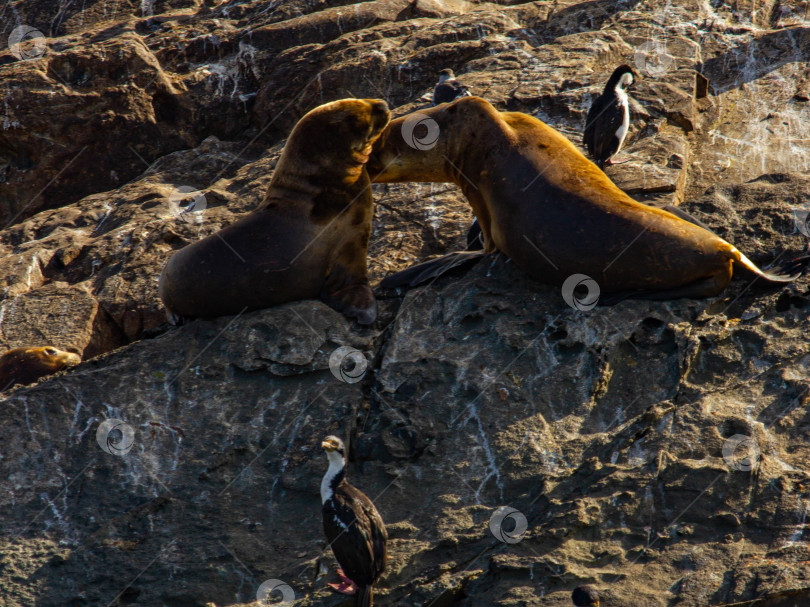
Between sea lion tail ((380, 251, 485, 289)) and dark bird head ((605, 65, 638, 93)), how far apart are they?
2627 mm

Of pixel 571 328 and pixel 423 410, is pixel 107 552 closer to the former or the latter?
pixel 423 410

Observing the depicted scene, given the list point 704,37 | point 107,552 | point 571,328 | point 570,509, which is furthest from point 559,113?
point 107,552

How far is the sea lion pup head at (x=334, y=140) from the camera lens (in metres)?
6.66

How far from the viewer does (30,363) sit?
727 centimetres

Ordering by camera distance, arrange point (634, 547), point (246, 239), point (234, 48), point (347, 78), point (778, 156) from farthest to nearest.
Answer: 1. point (234, 48)
2. point (347, 78)
3. point (778, 156)
4. point (246, 239)
5. point (634, 547)

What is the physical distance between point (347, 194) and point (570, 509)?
289 cm

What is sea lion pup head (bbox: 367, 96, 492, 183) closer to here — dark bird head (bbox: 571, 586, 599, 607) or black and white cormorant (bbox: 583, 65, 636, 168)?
black and white cormorant (bbox: 583, 65, 636, 168)

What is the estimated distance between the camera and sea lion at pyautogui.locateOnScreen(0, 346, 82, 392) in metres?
7.13

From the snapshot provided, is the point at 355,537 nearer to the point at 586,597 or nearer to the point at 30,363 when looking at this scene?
the point at 586,597

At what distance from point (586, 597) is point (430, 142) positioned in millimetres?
3626

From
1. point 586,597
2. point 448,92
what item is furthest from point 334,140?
point 586,597

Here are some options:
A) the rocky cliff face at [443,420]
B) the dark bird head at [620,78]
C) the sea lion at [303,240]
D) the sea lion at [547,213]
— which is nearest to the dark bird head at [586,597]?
the rocky cliff face at [443,420]

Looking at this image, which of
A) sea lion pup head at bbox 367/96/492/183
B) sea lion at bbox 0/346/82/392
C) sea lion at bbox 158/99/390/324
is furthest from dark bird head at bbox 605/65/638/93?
sea lion at bbox 0/346/82/392

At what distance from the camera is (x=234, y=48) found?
11289 mm
